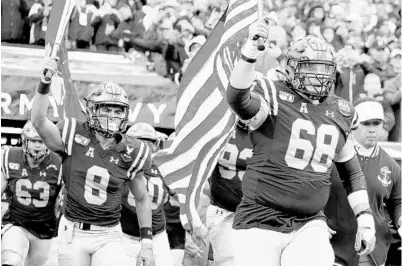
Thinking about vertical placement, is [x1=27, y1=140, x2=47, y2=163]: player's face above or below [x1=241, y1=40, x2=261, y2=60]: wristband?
below

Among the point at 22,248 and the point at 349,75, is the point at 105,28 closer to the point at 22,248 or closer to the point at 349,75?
the point at 349,75

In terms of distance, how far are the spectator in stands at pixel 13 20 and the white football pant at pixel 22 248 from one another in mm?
4322

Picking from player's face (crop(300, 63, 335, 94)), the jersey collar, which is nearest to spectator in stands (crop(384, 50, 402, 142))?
the jersey collar

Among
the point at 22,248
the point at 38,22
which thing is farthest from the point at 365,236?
the point at 38,22

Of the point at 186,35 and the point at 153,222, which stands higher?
the point at 186,35

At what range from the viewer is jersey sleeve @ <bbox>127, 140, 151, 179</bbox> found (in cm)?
823

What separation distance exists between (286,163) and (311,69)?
62 cm

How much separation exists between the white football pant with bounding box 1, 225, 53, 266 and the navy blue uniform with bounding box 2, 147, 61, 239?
0.33ft

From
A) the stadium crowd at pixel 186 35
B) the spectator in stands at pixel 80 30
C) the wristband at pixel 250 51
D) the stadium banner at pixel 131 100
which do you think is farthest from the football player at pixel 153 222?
the spectator in stands at pixel 80 30

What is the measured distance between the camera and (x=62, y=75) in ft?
29.5

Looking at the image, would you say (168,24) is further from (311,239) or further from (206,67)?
(311,239)

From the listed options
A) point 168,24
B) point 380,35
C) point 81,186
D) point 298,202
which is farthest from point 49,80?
point 380,35

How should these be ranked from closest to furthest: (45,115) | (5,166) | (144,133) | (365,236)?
1. (365,236)
2. (45,115)
3. (5,166)
4. (144,133)

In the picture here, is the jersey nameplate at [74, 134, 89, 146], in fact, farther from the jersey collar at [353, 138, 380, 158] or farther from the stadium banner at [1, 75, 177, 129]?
the stadium banner at [1, 75, 177, 129]
